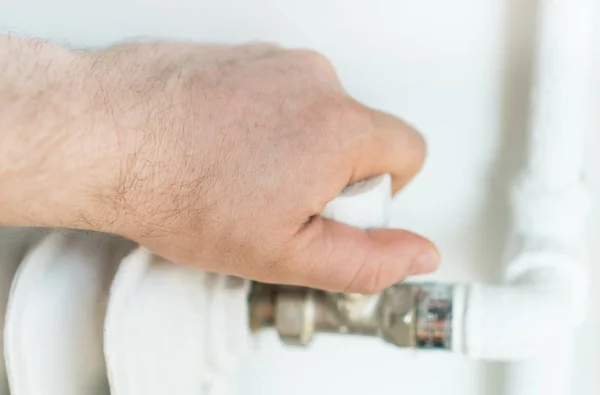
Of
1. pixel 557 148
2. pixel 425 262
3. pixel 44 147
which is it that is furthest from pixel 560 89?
pixel 44 147

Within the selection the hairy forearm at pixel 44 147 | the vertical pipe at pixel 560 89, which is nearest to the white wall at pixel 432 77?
the vertical pipe at pixel 560 89

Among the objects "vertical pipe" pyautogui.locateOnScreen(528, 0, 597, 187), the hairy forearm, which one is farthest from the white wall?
the hairy forearm

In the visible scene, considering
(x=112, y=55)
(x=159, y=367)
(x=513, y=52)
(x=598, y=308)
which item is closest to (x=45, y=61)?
(x=112, y=55)

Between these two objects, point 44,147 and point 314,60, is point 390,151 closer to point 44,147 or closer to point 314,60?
point 314,60

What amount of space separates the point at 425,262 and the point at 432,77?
6.1 inches

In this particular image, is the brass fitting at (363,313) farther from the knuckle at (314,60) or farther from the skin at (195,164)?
the knuckle at (314,60)

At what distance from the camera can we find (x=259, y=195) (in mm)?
394

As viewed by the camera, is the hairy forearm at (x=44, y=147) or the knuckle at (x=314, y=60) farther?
the knuckle at (x=314, y=60)

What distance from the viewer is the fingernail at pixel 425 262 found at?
430 mm

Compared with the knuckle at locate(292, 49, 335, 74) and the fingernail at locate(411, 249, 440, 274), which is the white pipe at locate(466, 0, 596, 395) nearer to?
the fingernail at locate(411, 249, 440, 274)

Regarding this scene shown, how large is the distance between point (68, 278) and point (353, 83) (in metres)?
0.24

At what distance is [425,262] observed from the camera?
433 mm

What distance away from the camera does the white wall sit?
1.68 ft

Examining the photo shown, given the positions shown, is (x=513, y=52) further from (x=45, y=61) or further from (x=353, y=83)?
(x=45, y=61)
